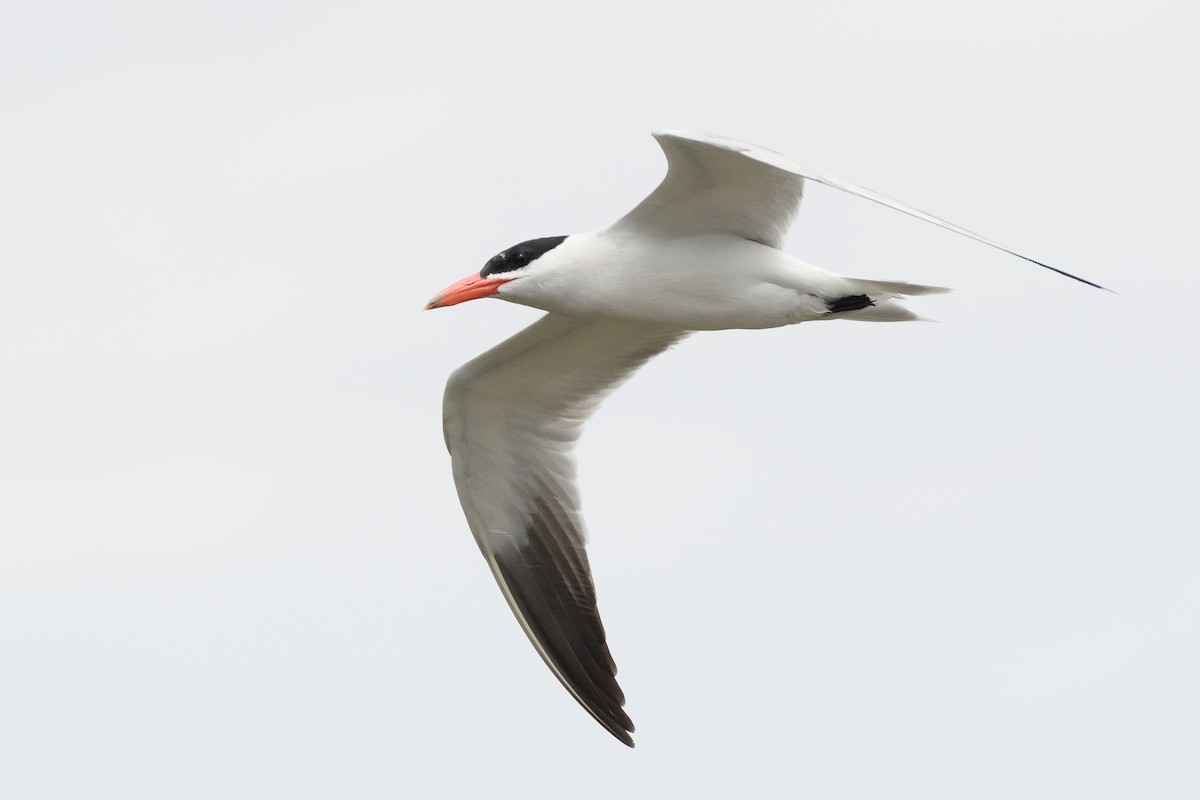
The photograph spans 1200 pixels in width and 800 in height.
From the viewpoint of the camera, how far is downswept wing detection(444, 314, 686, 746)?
1432 centimetres

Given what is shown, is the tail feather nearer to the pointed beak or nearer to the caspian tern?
the caspian tern

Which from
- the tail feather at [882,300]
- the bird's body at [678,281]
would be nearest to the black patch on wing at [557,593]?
the bird's body at [678,281]

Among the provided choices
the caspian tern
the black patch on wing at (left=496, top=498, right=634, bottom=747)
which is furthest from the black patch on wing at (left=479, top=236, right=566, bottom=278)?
the black patch on wing at (left=496, top=498, right=634, bottom=747)

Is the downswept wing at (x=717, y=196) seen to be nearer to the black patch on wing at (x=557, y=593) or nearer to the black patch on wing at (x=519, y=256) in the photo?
the black patch on wing at (x=519, y=256)

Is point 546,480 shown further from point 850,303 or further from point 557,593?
point 850,303

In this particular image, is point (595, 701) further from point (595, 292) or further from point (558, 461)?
point (595, 292)

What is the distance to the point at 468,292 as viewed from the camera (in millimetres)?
12281

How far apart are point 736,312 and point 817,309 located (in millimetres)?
560

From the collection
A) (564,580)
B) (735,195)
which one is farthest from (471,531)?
(735,195)

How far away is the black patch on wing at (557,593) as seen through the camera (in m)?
14.5

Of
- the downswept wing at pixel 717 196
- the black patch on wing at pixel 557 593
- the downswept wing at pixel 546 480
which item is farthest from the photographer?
the black patch on wing at pixel 557 593

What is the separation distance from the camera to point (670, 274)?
12.3m

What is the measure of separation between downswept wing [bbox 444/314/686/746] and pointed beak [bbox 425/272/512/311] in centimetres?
196

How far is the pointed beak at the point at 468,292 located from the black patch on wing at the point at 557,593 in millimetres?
2914
